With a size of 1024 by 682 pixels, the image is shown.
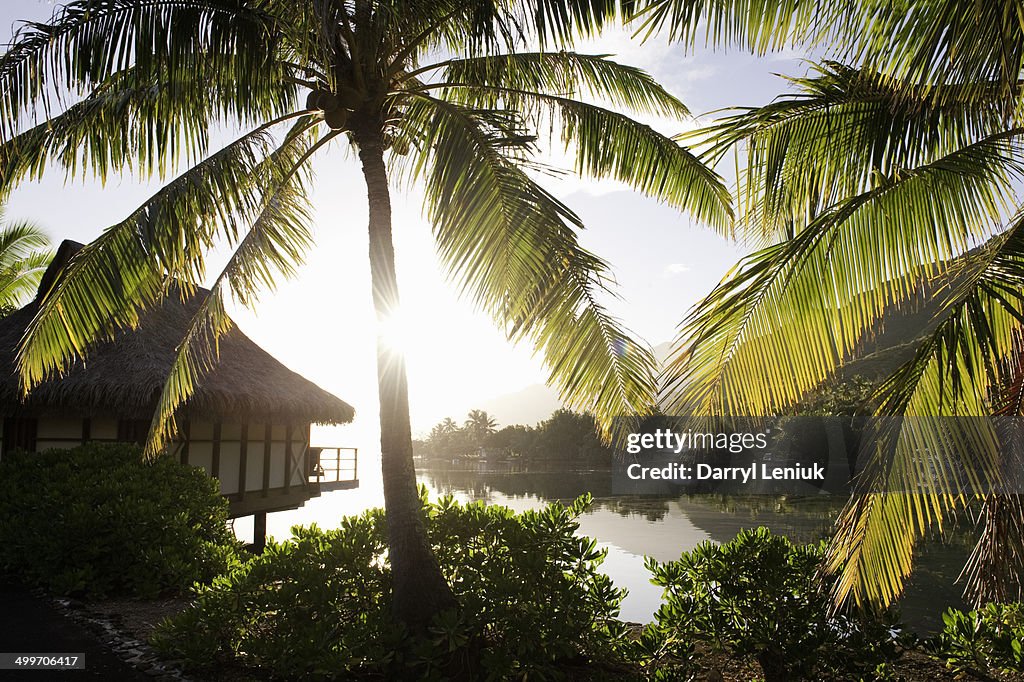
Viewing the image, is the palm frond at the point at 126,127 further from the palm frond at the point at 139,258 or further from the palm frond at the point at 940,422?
the palm frond at the point at 940,422

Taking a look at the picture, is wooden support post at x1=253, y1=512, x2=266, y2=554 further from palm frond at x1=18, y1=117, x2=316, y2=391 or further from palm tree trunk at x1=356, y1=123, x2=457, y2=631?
palm tree trunk at x1=356, y1=123, x2=457, y2=631

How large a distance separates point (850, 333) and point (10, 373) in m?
11.3

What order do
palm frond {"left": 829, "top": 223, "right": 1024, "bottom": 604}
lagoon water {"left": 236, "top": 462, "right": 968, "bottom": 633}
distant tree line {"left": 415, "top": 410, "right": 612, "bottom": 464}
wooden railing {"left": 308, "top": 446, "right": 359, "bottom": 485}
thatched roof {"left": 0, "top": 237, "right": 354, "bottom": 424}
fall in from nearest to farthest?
palm frond {"left": 829, "top": 223, "right": 1024, "bottom": 604} < thatched roof {"left": 0, "top": 237, "right": 354, "bottom": 424} < lagoon water {"left": 236, "top": 462, "right": 968, "bottom": 633} < wooden railing {"left": 308, "top": 446, "right": 359, "bottom": 485} < distant tree line {"left": 415, "top": 410, "right": 612, "bottom": 464}

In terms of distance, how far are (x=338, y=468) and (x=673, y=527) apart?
8877mm

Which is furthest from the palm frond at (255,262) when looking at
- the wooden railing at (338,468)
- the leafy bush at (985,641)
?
the wooden railing at (338,468)

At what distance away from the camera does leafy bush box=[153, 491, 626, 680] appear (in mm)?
4383

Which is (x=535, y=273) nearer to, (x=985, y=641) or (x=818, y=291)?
(x=818, y=291)

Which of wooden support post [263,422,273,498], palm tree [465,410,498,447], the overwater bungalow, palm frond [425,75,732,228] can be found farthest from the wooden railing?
palm tree [465,410,498,447]

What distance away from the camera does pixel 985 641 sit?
164 inches

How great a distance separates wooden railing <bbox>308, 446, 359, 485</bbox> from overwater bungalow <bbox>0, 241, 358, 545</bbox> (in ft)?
2.44

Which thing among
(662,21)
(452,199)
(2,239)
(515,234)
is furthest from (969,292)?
(2,239)

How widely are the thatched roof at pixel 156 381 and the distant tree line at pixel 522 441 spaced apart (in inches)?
1028

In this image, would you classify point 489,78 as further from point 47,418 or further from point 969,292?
point 47,418

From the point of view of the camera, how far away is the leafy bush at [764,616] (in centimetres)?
441
